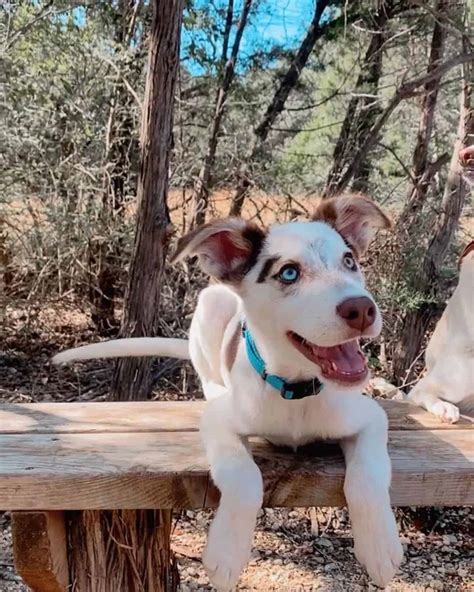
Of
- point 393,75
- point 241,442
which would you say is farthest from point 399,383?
point 241,442

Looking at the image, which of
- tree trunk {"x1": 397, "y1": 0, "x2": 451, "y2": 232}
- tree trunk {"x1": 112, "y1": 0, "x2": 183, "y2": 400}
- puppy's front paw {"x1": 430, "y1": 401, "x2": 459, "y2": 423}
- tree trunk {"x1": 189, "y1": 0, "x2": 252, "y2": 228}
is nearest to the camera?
puppy's front paw {"x1": 430, "y1": 401, "x2": 459, "y2": 423}

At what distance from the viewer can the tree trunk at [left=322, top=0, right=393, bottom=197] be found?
542cm

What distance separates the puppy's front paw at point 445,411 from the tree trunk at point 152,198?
1952 millimetres

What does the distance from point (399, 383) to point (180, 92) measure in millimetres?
2637

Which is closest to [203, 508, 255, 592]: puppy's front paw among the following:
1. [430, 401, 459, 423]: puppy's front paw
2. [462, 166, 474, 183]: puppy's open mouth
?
[430, 401, 459, 423]: puppy's front paw

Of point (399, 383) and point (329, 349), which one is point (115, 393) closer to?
point (399, 383)

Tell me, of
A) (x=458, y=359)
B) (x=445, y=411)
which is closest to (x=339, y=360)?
(x=445, y=411)

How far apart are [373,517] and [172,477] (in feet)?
1.83

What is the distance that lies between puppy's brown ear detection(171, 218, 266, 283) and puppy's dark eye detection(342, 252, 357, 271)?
264 mm

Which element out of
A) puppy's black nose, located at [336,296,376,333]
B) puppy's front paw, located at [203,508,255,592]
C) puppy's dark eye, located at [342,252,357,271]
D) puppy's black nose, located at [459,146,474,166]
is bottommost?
puppy's front paw, located at [203,508,255,592]

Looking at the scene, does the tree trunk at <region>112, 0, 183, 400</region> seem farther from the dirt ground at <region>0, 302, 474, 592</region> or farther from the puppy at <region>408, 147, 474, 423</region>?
the puppy at <region>408, 147, 474, 423</region>

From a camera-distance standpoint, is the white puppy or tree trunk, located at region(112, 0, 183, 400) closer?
the white puppy

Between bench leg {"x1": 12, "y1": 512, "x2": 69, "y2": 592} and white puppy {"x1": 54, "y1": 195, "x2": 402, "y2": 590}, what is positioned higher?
white puppy {"x1": 54, "y1": 195, "x2": 402, "y2": 590}

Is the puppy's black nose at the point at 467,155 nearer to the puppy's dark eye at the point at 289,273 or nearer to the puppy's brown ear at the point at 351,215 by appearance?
the puppy's brown ear at the point at 351,215
